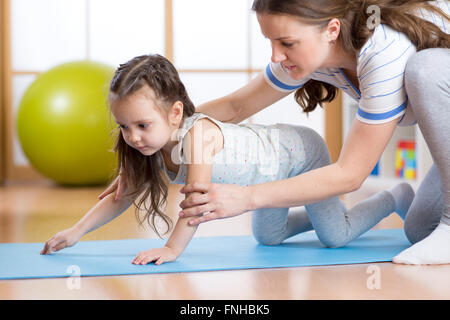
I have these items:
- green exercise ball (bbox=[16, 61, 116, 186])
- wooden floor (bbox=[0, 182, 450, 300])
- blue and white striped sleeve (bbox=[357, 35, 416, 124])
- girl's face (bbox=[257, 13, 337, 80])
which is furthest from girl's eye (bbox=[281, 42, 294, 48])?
green exercise ball (bbox=[16, 61, 116, 186])

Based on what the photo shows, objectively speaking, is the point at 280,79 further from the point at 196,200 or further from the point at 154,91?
the point at 196,200

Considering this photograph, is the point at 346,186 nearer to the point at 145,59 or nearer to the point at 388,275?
the point at 388,275

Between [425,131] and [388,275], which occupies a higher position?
[425,131]

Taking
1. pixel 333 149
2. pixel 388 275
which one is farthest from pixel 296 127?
pixel 333 149

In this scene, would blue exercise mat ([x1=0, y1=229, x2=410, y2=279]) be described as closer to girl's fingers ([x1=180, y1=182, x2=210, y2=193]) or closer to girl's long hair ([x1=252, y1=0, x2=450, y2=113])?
girl's fingers ([x1=180, y1=182, x2=210, y2=193])

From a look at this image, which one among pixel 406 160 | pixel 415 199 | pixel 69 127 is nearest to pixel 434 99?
pixel 415 199

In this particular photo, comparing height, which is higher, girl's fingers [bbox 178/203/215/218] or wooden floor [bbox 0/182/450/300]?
girl's fingers [bbox 178/203/215/218]

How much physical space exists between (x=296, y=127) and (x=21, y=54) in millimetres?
2764

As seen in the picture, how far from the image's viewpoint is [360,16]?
1.26m

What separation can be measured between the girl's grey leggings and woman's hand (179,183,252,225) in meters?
0.35

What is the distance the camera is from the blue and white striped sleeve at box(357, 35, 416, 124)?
1.23 m

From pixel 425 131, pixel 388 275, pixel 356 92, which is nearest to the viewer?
pixel 388 275

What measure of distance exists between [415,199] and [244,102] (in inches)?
19.5
